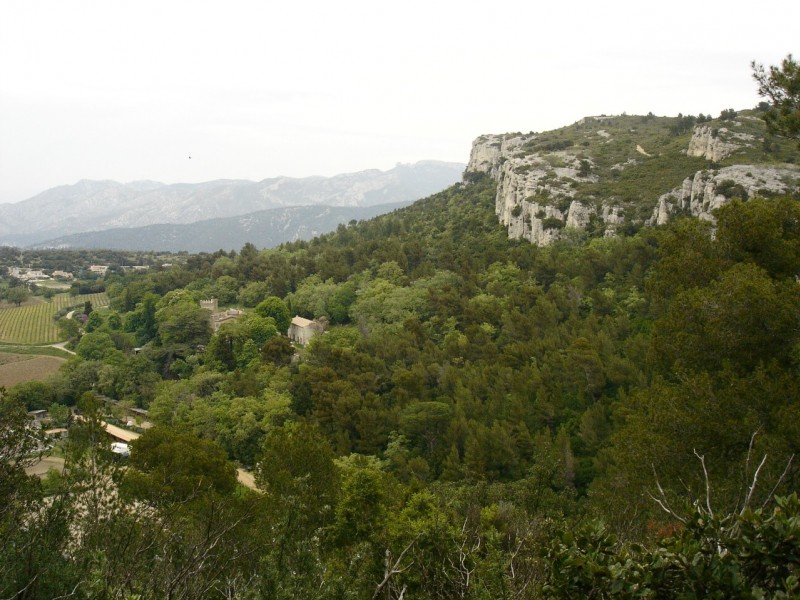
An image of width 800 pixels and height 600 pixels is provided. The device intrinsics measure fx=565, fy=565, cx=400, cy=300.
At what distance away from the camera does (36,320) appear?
70.8 metres

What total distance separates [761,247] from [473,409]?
14526 mm

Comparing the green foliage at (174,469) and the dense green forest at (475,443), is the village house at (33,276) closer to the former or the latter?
the dense green forest at (475,443)

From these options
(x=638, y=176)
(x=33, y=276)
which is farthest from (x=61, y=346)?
(x=33, y=276)

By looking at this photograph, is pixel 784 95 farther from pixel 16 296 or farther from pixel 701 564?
pixel 16 296

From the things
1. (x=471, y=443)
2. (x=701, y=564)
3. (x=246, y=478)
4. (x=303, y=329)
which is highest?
(x=701, y=564)

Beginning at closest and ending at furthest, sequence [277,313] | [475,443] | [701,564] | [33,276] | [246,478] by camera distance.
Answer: [701,564] → [475,443] → [246,478] → [277,313] → [33,276]

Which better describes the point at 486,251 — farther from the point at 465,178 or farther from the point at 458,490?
the point at 465,178

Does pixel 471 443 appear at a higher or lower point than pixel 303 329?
higher

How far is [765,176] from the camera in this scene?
1389 inches

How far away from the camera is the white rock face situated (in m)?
44.3

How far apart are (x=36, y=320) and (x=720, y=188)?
246ft

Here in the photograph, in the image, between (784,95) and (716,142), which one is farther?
(716,142)

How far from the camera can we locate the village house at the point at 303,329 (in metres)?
45.8

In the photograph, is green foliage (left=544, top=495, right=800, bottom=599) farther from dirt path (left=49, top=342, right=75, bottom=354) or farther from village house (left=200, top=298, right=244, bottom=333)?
dirt path (left=49, top=342, right=75, bottom=354)
